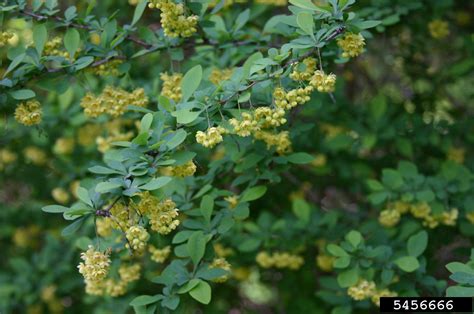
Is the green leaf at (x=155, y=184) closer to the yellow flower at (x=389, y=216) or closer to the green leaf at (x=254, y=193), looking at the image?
the green leaf at (x=254, y=193)

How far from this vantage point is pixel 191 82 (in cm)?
186

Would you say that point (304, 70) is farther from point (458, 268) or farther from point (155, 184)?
point (458, 268)

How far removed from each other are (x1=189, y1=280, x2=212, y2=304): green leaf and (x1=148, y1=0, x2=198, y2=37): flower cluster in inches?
30.8

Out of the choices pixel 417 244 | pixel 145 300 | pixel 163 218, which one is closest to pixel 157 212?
pixel 163 218

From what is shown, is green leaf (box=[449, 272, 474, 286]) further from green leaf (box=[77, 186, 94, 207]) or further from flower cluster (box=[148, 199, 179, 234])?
green leaf (box=[77, 186, 94, 207])

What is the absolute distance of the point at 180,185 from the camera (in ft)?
7.27

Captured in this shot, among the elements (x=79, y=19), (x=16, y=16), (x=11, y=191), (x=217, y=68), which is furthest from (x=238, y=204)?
(x=11, y=191)

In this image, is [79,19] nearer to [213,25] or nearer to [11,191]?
[213,25]

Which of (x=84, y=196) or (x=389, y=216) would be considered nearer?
(x=84, y=196)

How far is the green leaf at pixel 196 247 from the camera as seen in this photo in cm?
195

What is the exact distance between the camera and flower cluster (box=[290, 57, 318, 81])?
1.75 metres

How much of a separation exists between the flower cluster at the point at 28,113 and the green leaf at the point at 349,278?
117cm

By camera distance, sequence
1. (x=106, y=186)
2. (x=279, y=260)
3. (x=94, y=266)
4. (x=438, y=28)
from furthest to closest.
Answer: (x=438, y=28) → (x=279, y=260) → (x=94, y=266) → (x=106, y=186)

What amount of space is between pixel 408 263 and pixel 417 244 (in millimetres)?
119
